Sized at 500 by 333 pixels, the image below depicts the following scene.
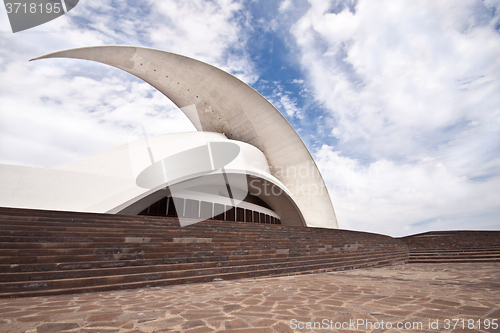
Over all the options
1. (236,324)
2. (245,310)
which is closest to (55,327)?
(236,324)

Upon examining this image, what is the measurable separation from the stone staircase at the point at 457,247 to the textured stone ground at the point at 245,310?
8.32 meters

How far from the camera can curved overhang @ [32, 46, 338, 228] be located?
52.5 ft

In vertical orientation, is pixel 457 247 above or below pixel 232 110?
below

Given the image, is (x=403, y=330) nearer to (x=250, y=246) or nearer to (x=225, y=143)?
(x=250, y=246)

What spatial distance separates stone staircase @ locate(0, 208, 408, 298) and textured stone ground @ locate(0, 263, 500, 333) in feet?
1.71

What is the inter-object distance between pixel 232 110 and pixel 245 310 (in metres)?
17.0

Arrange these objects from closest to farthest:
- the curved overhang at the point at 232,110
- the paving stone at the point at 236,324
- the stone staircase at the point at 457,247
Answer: the paving stone at the point at 236,324 → the stone staircase at the point at 457,247 → the curved overhang at the point at 232,110

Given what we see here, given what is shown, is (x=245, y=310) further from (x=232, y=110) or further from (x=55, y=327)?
(x=232, y=110)

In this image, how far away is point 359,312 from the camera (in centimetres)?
235

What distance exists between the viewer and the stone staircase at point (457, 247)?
998 centimetres

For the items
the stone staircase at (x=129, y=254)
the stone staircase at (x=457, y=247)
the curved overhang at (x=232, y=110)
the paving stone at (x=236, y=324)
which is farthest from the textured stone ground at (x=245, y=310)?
the curved overhang at (x=232, y=110)

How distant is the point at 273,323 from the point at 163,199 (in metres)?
10.4

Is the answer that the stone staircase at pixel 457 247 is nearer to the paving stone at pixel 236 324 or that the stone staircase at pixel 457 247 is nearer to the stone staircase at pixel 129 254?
the stone staircase at pixel 129 254

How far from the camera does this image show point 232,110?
60.5 ft
